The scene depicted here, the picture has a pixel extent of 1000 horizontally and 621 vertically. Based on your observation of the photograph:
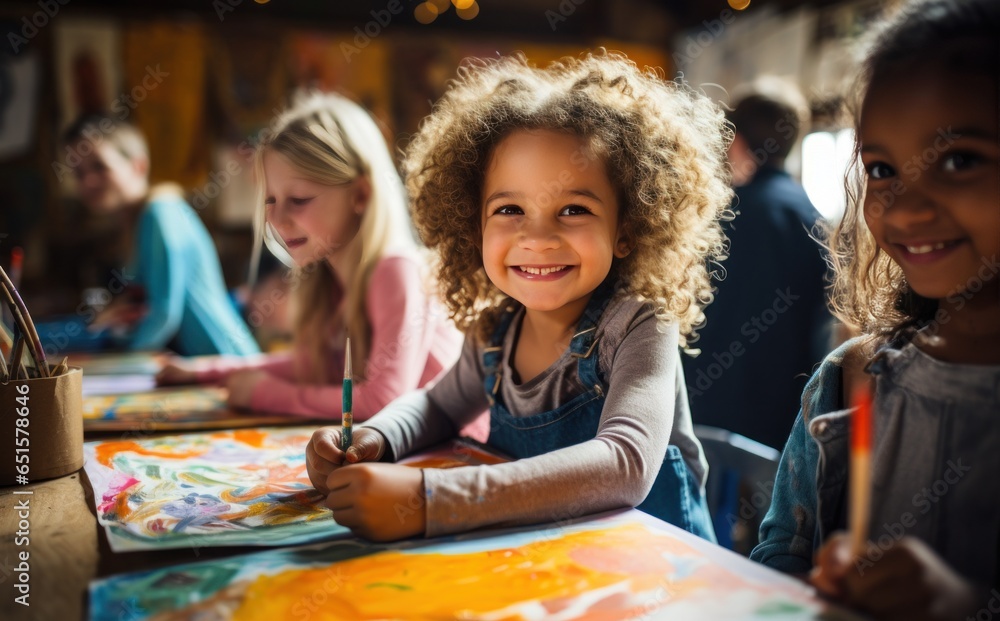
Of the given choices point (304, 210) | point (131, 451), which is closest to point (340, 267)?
point (304, 210)

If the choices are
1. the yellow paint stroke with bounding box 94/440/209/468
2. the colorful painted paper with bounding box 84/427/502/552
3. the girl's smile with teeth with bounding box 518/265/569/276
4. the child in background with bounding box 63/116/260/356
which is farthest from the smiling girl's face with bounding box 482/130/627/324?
the child in background with bounding box 63/116/260/356

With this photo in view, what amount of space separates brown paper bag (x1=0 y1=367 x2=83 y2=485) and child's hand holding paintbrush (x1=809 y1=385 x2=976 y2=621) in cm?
90

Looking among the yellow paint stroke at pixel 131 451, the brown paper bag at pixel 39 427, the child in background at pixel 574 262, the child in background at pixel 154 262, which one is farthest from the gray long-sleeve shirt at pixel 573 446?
the child in background at pixel 154 262

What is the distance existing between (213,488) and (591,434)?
19.4 inches

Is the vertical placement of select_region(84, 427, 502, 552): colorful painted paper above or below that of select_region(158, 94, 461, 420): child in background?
below

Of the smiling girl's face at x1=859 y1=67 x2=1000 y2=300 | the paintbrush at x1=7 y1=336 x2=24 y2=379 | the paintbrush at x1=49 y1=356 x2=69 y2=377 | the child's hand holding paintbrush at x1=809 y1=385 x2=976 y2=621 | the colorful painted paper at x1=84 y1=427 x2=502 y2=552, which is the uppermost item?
the smiling girl's face at x1=859 y1=67 x2=1000 y2=300

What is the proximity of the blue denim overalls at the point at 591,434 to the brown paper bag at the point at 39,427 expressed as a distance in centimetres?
59

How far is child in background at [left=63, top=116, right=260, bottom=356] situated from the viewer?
8.23 feet

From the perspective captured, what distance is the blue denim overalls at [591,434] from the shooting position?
108 cm

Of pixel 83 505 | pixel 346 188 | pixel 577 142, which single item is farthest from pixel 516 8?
pixel 83 505

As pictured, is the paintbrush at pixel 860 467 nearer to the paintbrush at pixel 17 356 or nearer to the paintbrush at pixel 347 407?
the paintbrush at pixel 347 407

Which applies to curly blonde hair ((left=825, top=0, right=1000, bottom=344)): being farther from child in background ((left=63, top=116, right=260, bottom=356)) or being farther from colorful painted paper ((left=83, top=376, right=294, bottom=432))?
child in background ((left=63, top=116, right=260, bottom=356))

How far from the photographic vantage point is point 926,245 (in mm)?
710

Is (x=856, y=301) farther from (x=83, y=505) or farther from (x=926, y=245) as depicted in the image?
(x=83, y=505)
